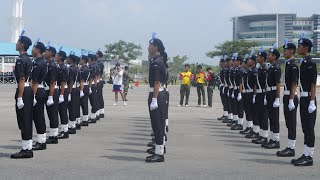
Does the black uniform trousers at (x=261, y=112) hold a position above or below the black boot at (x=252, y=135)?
above

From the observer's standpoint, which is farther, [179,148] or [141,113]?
[141,113]

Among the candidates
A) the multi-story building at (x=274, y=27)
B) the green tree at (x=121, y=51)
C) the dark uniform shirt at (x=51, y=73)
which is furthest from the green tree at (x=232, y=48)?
the dark uniform shirt at (x=51, y=73)

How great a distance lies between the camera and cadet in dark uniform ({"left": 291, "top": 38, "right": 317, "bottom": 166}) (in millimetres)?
8211

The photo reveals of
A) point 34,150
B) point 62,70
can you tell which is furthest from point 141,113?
point 34,150

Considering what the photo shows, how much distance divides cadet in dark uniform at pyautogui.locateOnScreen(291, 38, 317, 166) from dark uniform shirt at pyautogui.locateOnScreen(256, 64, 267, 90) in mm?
2304

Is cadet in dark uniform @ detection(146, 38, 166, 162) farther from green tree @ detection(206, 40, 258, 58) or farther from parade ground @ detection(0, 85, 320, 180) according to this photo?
green tree @ detection(206, 40, 258, 58)

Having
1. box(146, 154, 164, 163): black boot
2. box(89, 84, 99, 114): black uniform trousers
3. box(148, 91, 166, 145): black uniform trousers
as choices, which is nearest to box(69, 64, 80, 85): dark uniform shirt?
box(89, 84, 99, 114): black uniform trousers

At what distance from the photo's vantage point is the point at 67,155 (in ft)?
29.1

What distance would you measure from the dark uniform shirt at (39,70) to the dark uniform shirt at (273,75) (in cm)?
464

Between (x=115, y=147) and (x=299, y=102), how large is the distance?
3.84 metres

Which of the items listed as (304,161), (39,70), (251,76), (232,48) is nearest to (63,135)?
(39,70)

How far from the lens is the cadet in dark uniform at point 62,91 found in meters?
10.9

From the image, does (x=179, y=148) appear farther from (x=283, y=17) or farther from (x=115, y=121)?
(x=283, y=17)

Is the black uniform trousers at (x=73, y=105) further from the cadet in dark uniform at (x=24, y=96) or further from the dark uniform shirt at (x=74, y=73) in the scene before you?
the cadet in dark uniform at (x=24, y=96)
